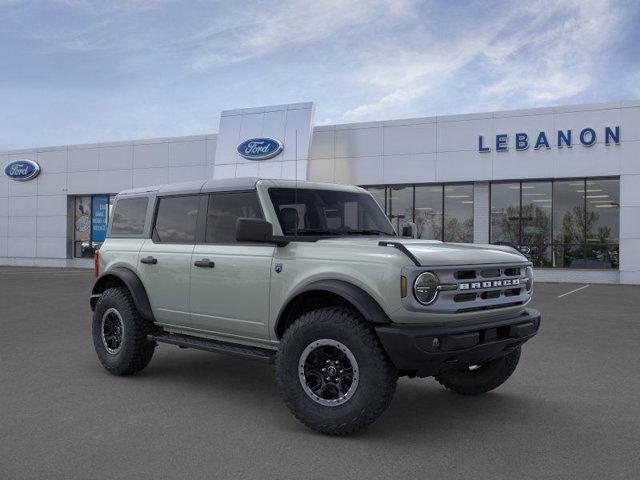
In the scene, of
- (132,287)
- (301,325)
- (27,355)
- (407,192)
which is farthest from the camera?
(407,192)

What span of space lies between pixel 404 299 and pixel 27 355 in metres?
5.32

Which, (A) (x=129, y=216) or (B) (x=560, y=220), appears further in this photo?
(B) (x=560, y=220)

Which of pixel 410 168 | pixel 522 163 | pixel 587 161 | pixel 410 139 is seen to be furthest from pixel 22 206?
pixel 587 161

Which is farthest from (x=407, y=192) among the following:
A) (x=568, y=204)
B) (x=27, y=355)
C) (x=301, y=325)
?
(x=301, y=325)

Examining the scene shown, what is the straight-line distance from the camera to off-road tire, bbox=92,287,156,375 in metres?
6.42

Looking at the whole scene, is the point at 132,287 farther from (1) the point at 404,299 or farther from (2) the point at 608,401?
(2) the point at 608,401

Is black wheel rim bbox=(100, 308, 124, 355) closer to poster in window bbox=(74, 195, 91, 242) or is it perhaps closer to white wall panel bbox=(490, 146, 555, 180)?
white wall panel bbox=(490, 146, 555, 180)

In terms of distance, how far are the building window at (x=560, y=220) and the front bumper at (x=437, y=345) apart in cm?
1954

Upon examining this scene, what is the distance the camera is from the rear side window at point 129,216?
6836mm

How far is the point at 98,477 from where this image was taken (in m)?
3.80

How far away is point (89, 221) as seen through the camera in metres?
32.6

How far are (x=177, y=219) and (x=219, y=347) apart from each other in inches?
59.4

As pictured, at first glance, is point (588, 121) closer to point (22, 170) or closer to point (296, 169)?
point (296, 169)

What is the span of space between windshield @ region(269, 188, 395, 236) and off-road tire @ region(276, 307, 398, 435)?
3.35 feet
